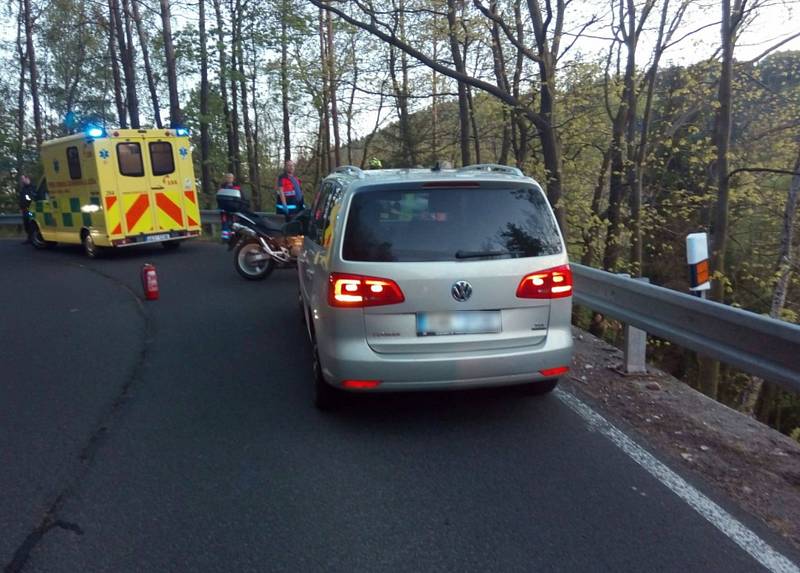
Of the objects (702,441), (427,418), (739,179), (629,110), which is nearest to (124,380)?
(427,418)

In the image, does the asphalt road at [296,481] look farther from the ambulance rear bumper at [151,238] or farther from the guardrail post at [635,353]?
the ambulance rear bumper at [151,238]

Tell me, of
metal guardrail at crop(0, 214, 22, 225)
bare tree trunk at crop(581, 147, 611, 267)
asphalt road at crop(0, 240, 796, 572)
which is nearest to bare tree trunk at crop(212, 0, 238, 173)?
metal guardrail at crop(0, 214, 22, 225)

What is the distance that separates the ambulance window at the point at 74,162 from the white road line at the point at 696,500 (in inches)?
516

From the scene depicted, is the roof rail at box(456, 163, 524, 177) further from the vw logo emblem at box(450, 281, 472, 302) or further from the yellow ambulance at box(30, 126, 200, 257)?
the yellow ambulance at box(30, 126, 200, 257)

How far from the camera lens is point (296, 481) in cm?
411

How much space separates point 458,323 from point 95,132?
1215cm

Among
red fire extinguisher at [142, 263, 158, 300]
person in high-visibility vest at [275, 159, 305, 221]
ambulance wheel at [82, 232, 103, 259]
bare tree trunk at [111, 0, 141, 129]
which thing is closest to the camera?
red fire extinguisher at [142, 263, 158, 300]

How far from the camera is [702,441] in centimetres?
461

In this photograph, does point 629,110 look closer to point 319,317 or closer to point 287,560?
point 319,317

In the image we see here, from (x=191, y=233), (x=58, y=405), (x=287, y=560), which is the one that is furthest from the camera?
(x=191, y=233)

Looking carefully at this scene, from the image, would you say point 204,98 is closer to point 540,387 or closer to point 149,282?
point 149,282

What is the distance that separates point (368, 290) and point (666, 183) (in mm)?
21862

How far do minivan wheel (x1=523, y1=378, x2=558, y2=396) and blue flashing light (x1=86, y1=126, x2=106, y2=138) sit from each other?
11933 millimetres

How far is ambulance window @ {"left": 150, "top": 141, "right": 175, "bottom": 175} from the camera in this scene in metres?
15.0
